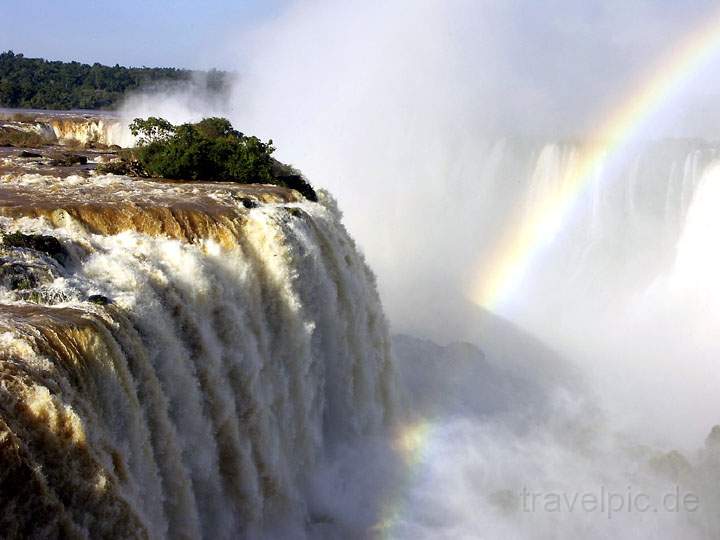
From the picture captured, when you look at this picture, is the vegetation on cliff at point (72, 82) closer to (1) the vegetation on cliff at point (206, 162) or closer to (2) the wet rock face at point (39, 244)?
(1) the vegetation on cliff at point (206, 162)

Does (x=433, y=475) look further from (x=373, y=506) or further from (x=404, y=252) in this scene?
(x=404, y=252)

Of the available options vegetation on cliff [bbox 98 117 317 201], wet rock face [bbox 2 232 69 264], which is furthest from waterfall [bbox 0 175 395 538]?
vegetation on cliff [bbox 98 117 317 201]

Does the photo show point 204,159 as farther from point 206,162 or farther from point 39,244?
point 39,244

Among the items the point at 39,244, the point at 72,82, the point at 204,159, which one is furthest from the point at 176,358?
the point at 72,82

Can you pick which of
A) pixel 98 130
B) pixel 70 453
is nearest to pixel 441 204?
pixel 98 130

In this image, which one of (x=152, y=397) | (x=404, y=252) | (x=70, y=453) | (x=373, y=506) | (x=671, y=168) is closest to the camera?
(x=70, y=453)

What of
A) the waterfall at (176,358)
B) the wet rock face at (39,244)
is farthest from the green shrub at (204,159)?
the wet rock face at (39,244)
